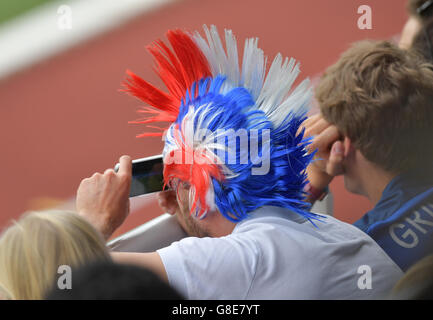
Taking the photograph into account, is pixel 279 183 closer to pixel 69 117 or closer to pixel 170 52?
pixel 170 52

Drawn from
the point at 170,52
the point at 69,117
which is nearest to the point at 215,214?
the point at 170,52

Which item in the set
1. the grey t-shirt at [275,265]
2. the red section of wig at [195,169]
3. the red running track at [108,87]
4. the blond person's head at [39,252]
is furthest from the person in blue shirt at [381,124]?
the red running track at [108,87]

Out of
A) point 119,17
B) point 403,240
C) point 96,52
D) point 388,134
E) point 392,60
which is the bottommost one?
point 403,240

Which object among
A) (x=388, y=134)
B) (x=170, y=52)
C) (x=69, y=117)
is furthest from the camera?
(x=69, y=117)

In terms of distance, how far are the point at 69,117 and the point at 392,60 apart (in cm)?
273

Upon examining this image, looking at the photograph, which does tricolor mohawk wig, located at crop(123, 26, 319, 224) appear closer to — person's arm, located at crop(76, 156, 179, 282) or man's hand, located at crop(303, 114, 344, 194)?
person's arm, located at crop(76, 156, 179, 282)

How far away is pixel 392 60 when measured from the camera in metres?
1.57

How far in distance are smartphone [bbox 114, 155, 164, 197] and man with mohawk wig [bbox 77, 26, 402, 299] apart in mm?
40

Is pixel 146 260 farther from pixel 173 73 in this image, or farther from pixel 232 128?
pixel 173 73

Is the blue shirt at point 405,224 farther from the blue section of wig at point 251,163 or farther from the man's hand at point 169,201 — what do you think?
the man's hand at point 169,201

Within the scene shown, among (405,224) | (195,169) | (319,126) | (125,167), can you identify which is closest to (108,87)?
(319,126)

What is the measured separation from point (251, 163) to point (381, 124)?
47 centimetres

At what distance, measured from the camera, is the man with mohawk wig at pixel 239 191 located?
3.69ft

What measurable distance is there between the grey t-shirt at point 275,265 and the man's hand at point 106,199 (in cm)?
24
